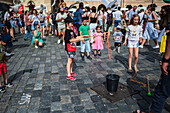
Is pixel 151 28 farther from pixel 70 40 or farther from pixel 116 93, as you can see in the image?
pixel 116 93

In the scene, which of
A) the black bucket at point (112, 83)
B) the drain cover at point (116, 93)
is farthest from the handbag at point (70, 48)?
the black bucket at point (112, 83)

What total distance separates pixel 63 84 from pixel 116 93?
5.12ft

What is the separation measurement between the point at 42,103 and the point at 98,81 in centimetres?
185

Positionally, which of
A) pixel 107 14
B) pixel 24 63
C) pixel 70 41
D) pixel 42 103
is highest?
pixel 107 14

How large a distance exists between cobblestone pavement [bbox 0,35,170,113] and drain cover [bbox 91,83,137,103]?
106 mm

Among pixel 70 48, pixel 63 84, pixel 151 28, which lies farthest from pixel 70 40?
pixel 151 28

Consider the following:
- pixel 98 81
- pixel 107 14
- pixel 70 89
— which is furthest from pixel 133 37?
pixel 107 14

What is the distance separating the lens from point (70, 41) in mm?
4711

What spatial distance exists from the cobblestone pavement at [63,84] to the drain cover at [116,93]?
0.35 ft

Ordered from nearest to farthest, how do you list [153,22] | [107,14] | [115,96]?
[115,96], [153,22], [107,14]

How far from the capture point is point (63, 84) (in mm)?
4684

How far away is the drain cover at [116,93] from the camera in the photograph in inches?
153

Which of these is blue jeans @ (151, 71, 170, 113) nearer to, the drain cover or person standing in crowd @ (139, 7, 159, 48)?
the drain cover

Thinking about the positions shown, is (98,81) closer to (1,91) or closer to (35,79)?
(35,79)
